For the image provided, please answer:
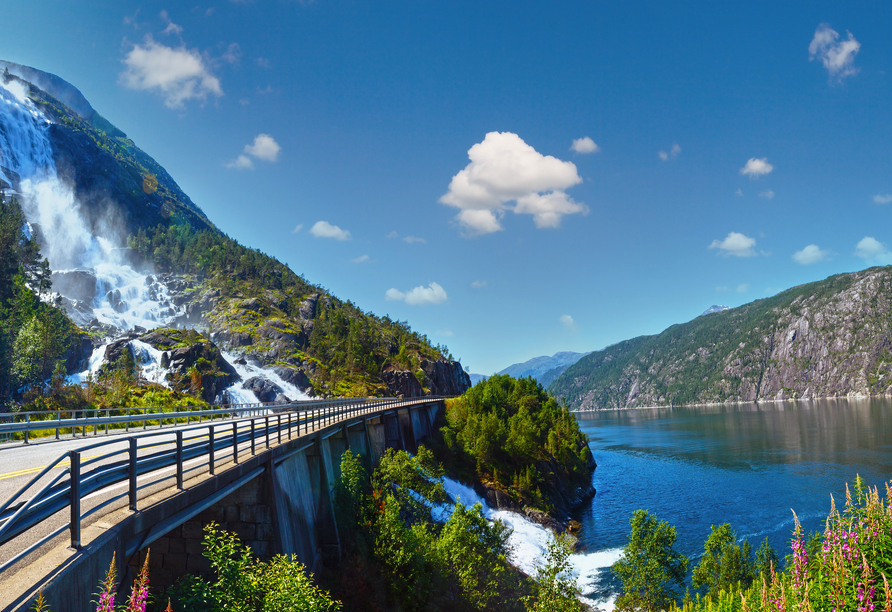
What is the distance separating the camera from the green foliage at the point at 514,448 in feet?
249

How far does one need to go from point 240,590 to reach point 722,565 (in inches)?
1737

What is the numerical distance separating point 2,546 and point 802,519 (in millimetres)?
70867

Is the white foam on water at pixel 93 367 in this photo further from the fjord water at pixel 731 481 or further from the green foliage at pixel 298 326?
the fjord water at pixel 731 481

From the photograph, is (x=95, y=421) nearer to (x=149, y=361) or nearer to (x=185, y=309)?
(x=149, y=361)

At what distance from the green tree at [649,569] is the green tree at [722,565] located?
1608mm

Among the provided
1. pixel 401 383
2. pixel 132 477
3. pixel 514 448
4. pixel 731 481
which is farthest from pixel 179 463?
pixel 401 383

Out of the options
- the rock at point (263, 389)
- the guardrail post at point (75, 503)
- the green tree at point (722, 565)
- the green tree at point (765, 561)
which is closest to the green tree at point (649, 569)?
the green tree at point (722, 565)

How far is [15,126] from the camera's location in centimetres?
17938

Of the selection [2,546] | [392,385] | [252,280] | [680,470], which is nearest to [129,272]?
[252,280]

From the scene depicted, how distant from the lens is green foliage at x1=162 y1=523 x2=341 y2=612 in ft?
42.3

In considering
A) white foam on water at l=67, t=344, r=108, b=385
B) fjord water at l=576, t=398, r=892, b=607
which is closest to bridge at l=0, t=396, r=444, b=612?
fjord water at l=576, t=398, r=892, b=607

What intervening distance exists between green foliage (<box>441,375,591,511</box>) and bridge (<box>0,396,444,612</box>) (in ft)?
142

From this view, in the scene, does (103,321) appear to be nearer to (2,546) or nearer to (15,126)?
(15,126)

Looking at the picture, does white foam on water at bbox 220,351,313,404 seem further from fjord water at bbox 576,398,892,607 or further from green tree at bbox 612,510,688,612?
green tree at bbox 612,510,688,612
